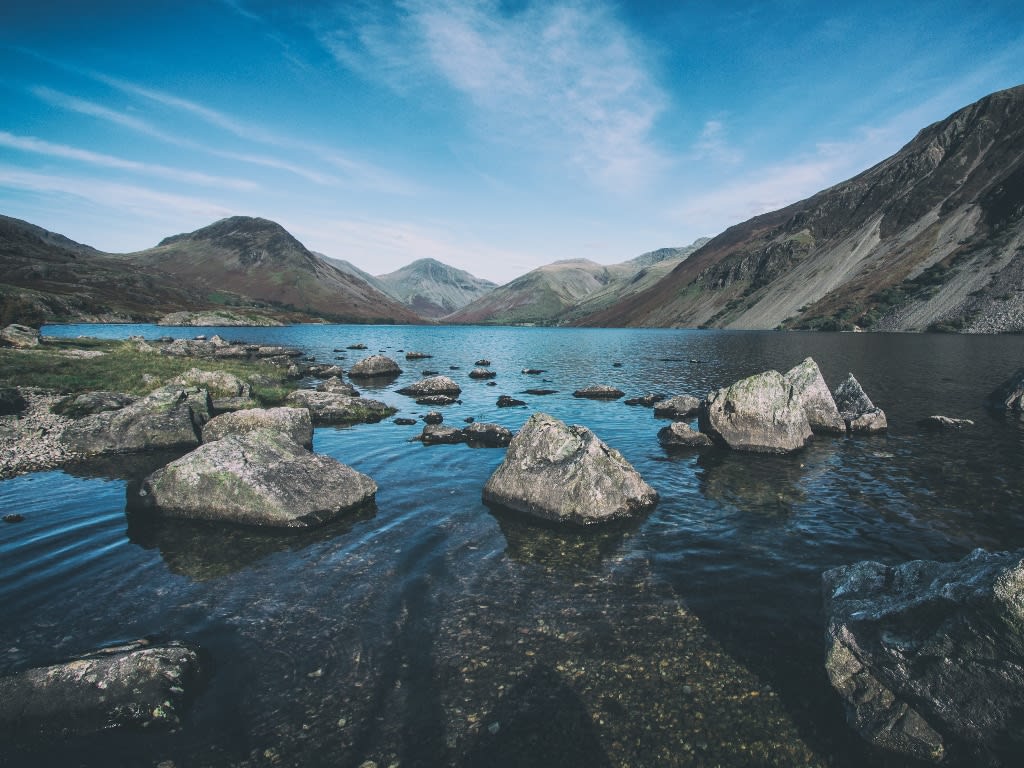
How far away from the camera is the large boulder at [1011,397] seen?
34.6 m

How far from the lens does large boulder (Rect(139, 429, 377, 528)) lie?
17078 millimetres

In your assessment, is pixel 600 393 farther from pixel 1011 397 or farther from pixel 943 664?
pixel 943 664

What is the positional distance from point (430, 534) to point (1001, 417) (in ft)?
135

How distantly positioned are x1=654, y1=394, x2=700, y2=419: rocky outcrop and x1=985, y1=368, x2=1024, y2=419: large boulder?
21.4 metres

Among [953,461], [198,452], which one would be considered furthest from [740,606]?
[953,461]

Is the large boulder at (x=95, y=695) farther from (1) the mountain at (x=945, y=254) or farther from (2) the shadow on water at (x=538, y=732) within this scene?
(1) the mountain at (x=945, y=254)

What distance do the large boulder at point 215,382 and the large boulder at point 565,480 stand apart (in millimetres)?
26865

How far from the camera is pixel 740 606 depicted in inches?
487

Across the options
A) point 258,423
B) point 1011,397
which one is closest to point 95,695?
point 258,423

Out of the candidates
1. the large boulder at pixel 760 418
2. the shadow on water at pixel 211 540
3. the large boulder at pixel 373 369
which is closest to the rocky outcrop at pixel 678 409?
the large boulder at pixel 760 418

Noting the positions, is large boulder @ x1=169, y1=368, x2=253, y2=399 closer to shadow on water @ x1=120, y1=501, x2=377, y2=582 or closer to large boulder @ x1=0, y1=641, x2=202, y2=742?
shadow on water @ x1=120, y1=501, x2=377, y2=582

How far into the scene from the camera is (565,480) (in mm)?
18484

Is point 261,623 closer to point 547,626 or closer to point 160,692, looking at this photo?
point 160,692

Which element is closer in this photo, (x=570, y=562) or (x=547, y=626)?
(x=547, y=626)
